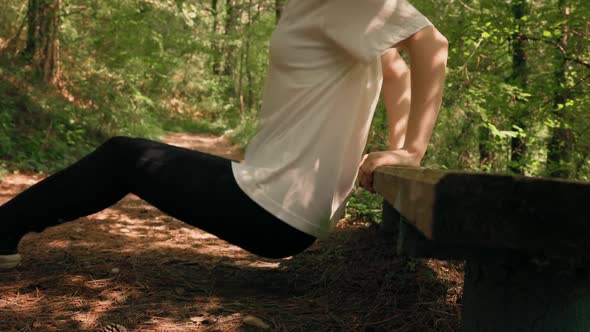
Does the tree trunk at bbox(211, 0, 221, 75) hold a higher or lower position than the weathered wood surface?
higher

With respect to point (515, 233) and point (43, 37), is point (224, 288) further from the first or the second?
point (43, 37)

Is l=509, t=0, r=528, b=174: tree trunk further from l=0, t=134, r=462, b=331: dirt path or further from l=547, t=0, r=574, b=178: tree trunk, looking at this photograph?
l=0, t=134, r=462, b=331: dirt path

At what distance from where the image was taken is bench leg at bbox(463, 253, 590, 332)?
120 centimetres

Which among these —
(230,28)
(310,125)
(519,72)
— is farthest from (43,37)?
(230,28)

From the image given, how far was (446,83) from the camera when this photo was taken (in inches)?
268

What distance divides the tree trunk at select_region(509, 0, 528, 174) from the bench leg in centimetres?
479

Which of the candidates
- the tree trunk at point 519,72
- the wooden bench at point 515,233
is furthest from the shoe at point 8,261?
the tree trunk at point 519,72

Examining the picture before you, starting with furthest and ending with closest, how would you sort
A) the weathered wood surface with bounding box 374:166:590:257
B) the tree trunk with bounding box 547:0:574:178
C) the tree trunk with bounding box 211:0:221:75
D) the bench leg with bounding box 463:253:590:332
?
the tree trunk with bounding box 211:0:221:75
the tree trunk with bounding box 547:0:574:178
the bench leg with bounding box 463:253:590:332
the weathered wood surface with bounding box 374:166:590:257

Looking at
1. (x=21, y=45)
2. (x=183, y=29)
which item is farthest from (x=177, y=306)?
(x=183, y=29)

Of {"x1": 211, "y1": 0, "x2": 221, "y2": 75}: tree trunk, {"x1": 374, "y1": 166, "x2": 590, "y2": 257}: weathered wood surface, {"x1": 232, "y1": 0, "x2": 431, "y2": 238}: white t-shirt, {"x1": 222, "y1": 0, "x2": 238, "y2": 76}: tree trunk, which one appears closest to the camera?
{"x1": 374, "y1": 166, "x2": 590, "y2": 257}: weathered wood surface

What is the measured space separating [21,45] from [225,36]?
923cm

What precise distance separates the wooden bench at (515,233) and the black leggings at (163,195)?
0.74 m

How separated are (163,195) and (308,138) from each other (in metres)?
0.63

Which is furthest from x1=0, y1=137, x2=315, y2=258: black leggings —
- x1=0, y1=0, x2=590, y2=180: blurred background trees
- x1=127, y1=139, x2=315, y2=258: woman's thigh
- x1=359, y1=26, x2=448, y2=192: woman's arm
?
x1=0, y1=0, x2=590, y2=180: blurred background trees
